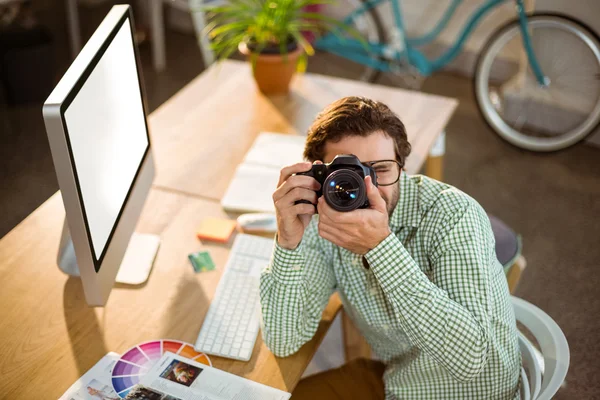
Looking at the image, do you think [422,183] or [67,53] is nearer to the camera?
[422,183]

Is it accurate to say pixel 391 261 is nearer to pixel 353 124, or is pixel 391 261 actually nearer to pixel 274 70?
pixel 353 124

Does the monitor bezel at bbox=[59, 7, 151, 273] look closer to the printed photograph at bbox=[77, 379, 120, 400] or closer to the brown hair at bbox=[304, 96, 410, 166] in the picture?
the printed photograph at bbox=[77, 379, 120, 400]

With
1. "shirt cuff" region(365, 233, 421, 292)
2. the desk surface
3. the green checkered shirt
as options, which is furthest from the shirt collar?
the desk surface

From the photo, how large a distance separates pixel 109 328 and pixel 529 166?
2.29 metres

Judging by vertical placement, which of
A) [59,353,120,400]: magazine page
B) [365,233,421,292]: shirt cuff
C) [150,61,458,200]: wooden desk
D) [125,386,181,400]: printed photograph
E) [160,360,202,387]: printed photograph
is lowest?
[150,61,458,200]: wooden desk

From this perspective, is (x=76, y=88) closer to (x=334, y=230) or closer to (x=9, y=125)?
(x=334, y=230)

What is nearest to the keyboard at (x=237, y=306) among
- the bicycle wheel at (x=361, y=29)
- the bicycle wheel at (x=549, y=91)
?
the bicycle wheel at (x=549, y=91)

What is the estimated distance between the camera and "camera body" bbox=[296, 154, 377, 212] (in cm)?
109

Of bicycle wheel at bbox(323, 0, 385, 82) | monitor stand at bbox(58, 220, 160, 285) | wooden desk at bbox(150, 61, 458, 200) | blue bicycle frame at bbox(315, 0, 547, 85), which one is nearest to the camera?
monitor stand at bbox(58, 220, 160, 285)

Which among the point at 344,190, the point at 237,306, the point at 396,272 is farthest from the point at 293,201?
the point at 237,306

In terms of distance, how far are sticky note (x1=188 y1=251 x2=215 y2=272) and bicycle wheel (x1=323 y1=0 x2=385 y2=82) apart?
232 cm

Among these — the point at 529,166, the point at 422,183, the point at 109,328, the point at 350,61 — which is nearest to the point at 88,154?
the point at 109,328

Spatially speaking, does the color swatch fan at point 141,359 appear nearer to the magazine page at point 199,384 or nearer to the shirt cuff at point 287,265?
the magazine page at point 199,384

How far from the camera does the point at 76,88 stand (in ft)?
3.55
